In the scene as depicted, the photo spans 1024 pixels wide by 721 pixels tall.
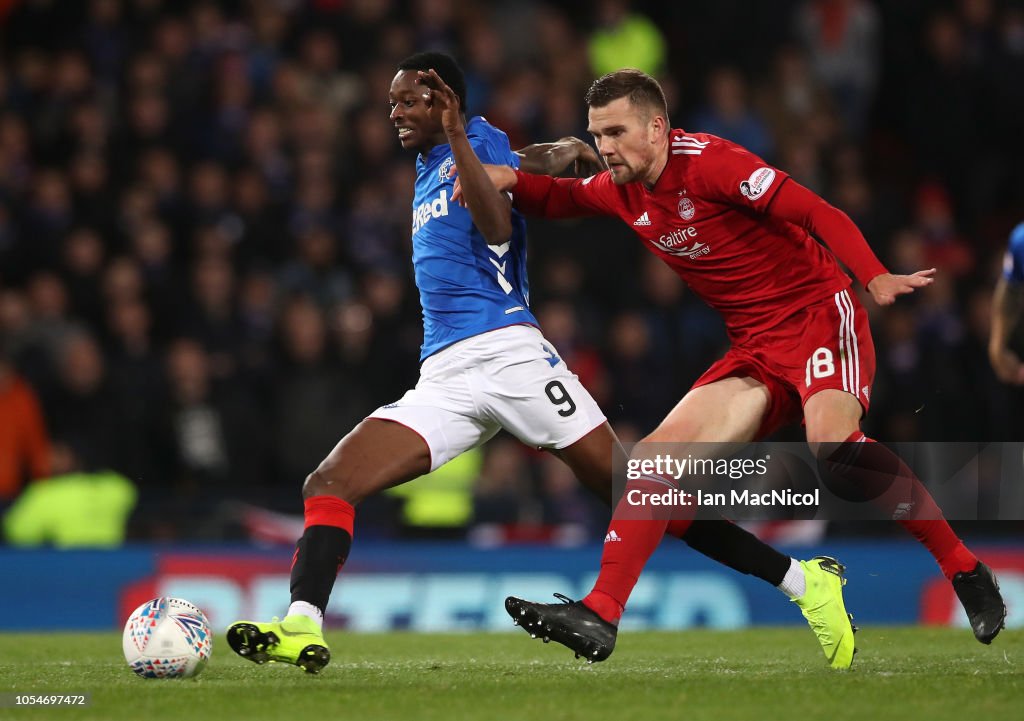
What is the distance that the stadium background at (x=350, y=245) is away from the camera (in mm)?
10750

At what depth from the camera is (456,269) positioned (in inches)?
248

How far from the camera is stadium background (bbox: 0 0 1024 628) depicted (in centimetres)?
1075

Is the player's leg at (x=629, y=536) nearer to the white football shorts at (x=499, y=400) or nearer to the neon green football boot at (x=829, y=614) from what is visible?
the white football shorts at (x=499, y=400)

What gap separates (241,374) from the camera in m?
11.1

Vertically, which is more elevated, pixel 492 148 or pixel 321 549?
pixel 492 148

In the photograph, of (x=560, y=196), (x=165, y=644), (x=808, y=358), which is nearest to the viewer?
(x=165, y=644)

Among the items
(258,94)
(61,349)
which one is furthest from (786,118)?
(61,349)

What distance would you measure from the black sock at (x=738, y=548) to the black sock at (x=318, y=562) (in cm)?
144

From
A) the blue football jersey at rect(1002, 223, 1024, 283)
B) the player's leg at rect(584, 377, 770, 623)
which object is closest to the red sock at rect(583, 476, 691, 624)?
the player's leg at rect(584, 377, 770, 623)

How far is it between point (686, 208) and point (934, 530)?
63.8 inches

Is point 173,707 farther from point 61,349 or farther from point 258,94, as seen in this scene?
point 258,94

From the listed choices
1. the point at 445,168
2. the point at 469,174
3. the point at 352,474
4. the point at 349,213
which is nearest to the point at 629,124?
the point at 469,174

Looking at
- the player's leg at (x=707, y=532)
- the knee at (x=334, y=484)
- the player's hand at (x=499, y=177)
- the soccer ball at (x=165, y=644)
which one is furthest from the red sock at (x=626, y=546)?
the soccer ball at (x=165, y=644)

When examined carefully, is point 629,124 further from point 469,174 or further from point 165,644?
point 165,644
